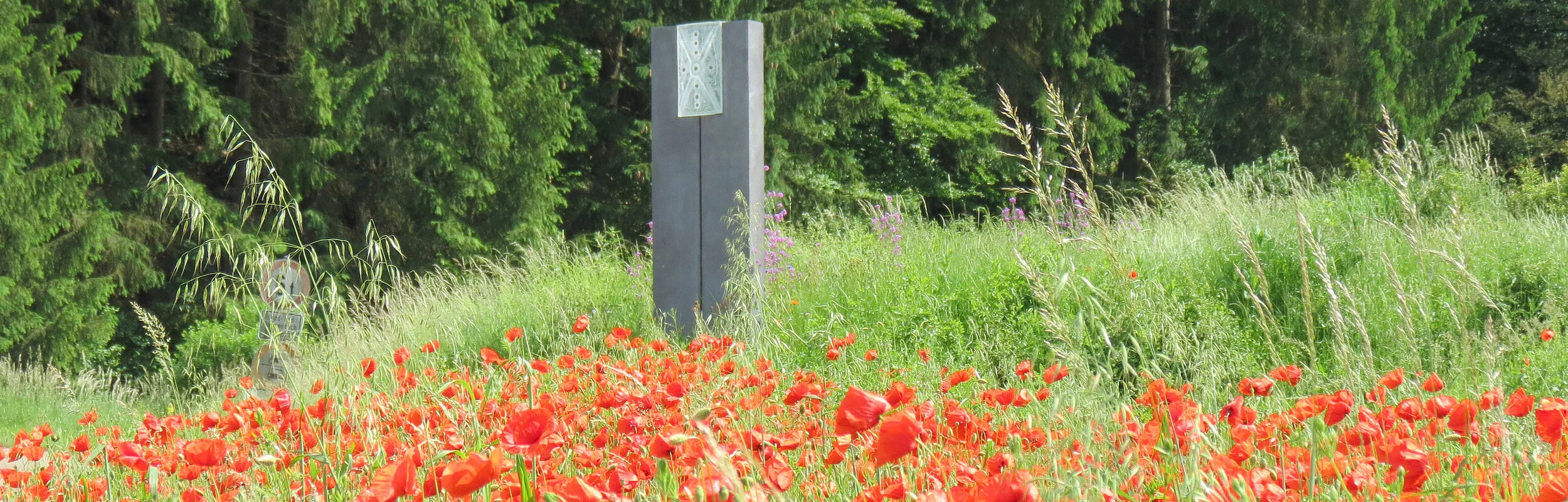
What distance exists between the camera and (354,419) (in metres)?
2.29

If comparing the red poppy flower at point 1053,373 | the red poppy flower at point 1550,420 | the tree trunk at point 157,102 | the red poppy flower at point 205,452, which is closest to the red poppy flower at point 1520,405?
the red poppy flower at point 1550,420

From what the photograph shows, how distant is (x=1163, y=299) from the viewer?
2.95m

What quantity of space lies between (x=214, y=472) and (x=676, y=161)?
3.67 m

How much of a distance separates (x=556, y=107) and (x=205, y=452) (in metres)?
11.2

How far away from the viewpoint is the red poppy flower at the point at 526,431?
125 centimetres

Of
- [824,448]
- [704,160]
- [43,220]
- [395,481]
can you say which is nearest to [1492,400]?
[824,448]

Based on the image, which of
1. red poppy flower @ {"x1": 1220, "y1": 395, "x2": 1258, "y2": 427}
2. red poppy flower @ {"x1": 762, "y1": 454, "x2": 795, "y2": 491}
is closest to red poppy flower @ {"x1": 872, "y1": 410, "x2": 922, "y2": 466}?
red poppy flower @ {"x1": 762, "y1": 454, "x2": 795, "y2": 491}

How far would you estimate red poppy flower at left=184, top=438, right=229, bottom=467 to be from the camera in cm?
162

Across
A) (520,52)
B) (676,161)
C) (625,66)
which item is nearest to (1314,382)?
(676,161)

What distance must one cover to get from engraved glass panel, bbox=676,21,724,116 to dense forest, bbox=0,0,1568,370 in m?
3.71

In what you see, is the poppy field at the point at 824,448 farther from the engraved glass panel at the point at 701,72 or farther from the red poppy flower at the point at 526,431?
the engraved glass panel at the point at 701,72

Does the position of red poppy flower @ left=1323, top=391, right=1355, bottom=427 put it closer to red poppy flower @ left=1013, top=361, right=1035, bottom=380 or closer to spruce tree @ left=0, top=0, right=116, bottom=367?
red poppy flower @ left=1013, top=361, right=1035, bottom=380

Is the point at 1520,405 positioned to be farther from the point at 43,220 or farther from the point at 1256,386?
the point at 43,220

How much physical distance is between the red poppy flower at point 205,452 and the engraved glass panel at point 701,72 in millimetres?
4026
